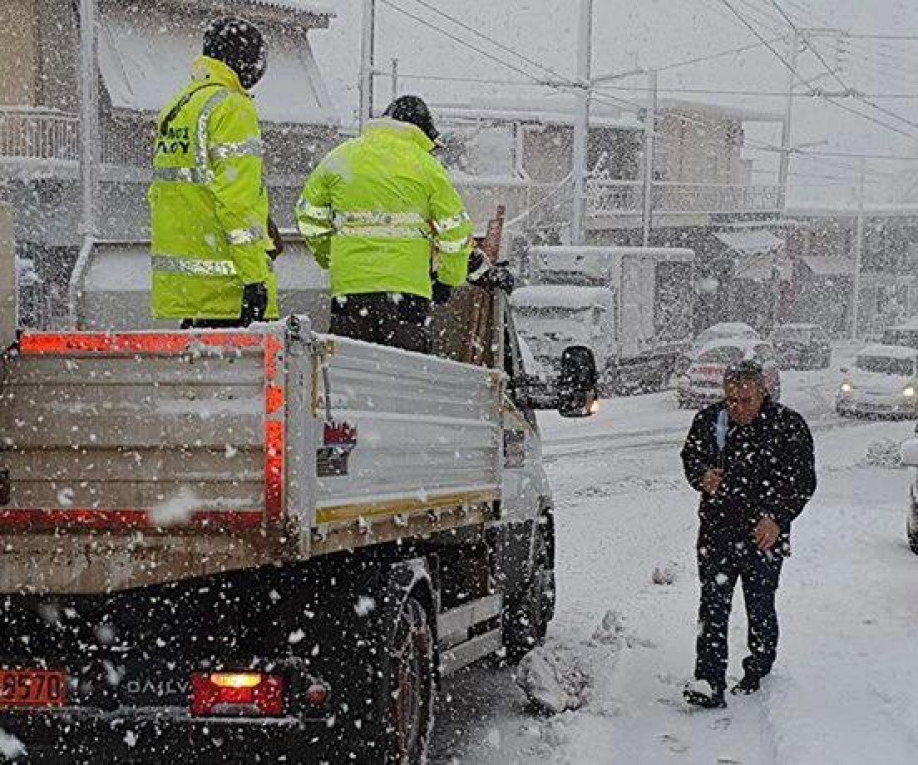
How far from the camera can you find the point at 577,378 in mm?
8062

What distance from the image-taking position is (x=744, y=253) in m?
58.7

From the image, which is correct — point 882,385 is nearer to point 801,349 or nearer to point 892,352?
point 892,352

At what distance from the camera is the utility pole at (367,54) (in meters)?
31.8

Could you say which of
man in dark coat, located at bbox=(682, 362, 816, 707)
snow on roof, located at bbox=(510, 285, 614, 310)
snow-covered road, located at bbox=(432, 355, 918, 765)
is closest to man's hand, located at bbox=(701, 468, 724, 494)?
man in dark coat, located at bbox=(682, 362, 816, 707)

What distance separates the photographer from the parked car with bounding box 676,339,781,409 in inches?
1211

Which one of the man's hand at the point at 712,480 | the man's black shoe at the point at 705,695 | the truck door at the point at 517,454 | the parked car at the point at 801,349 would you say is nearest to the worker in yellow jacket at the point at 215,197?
the truck door at the point at 517,454

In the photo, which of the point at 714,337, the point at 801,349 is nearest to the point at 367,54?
the point at 714,337

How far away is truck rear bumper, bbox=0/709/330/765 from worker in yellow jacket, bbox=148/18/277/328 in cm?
192

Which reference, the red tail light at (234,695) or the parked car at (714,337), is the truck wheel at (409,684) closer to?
the red tail light at (234,695)

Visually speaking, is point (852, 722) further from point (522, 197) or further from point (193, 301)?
point (522, 197)

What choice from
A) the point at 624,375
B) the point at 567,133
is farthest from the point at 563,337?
the point at 567,133

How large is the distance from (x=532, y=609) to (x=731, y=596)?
1.20m

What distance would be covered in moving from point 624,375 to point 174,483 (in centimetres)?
2985

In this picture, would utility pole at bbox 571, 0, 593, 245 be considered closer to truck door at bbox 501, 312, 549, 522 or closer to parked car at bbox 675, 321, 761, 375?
parked car at bbox 675, 321, 761, 375
